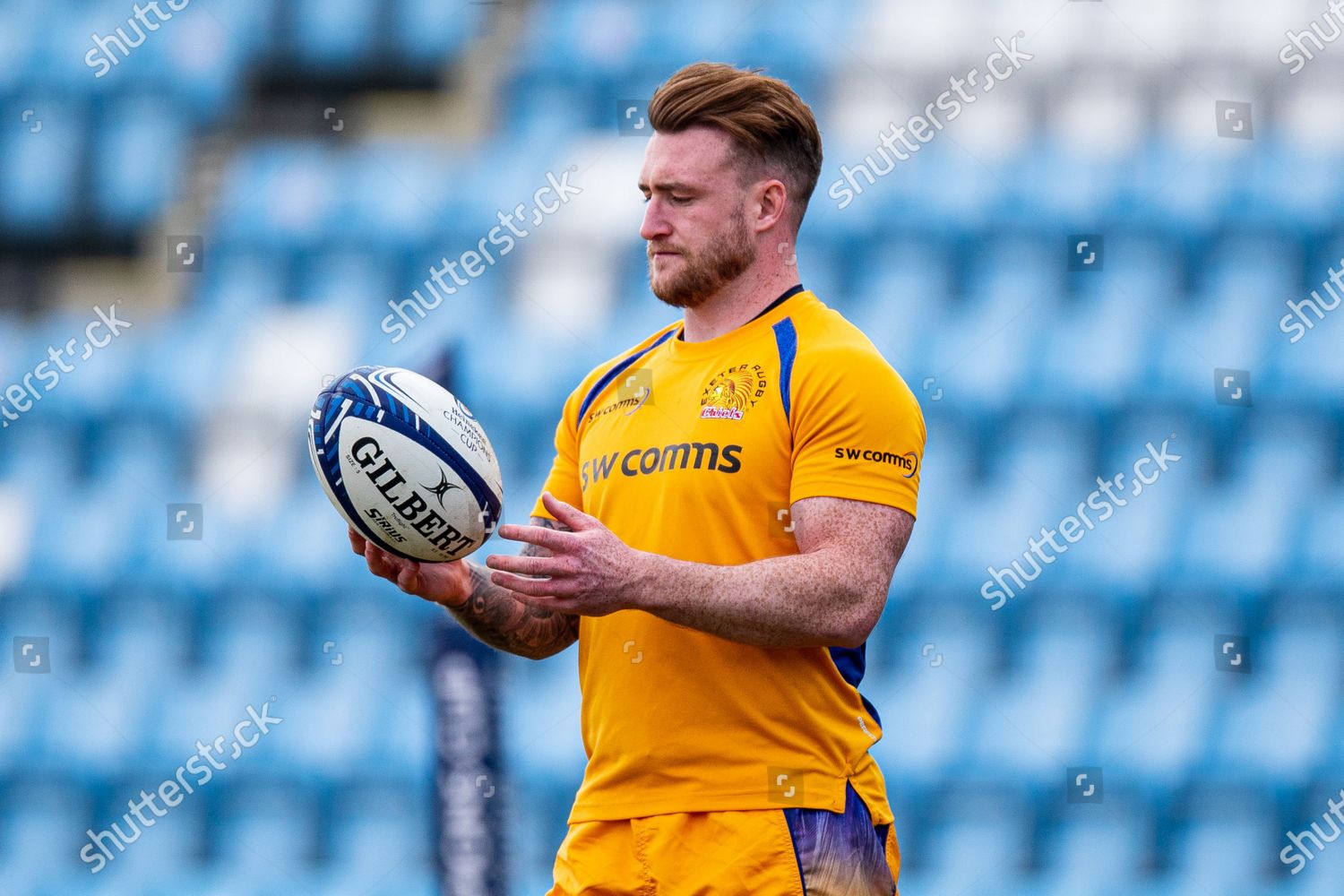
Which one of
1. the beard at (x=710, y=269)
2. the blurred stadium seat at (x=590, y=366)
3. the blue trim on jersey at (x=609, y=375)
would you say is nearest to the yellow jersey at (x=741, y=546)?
the beard at (x=710, y=269)

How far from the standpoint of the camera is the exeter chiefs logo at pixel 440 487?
2654 millimetres

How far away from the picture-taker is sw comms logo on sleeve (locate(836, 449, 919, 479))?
2.42m

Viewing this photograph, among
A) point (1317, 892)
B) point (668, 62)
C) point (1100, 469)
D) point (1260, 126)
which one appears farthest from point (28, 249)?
point (1317, 892)

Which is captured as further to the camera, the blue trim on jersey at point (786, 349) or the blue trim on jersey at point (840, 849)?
the blue trim on jersey at point (786, 349)

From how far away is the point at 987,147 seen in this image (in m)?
6.44

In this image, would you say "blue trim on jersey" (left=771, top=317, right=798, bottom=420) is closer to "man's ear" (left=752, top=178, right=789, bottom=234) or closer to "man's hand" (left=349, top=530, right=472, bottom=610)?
"man's ear" (left=752, top=178, right=789, bottom=234)

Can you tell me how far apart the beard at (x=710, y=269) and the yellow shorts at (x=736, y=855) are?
90 cm

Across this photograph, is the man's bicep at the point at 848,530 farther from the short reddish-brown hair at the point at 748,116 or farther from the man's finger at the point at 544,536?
the short reddish-brown hair at the point at 748,116

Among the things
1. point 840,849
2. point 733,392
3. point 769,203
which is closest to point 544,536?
point 733,392

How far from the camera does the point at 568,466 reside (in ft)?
9.50

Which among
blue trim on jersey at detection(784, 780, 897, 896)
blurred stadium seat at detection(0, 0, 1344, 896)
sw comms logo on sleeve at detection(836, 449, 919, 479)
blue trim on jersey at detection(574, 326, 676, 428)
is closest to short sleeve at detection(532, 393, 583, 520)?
blue trim on jersey at detection(574, 326, 676, 428)

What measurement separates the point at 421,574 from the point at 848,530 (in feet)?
2.55

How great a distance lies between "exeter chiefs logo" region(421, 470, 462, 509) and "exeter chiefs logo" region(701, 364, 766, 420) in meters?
0.49

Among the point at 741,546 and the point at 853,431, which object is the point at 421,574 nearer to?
the point at 741,546
